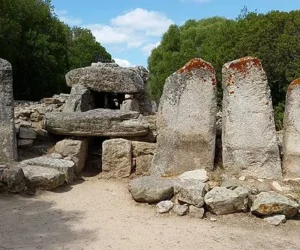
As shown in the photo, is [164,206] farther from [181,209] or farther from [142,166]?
[142,166]

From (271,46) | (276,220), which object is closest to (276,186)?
(276,220)

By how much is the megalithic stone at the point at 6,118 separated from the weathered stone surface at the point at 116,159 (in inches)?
60.4

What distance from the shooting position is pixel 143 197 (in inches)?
252

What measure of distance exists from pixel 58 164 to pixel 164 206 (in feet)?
6.93

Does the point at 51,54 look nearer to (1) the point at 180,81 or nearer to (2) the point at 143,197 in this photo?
(1) the point at 180,81

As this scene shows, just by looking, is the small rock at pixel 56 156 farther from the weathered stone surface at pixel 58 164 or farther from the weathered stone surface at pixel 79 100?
the weathered stone surface at pixel 79 100

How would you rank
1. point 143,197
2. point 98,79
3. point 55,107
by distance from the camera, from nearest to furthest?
point 143,197 → point 98,79 → point 55,107

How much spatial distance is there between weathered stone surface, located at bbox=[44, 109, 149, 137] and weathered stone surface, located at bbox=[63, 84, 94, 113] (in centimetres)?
97

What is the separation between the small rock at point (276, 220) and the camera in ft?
19.0

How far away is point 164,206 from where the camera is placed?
6188 mm

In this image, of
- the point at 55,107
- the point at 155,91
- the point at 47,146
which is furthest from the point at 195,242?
the point at 155,91

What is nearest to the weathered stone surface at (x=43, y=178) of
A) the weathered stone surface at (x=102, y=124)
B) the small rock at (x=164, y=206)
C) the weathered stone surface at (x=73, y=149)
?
the weathered stone surface at (x=73, y=149)

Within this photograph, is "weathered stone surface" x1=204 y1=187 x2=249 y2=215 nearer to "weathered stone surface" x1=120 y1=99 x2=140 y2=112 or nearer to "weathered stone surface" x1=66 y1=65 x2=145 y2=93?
"weathered stone surface" x1=120 y1=99 x2=140 y2=112

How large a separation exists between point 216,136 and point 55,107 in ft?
13.4
